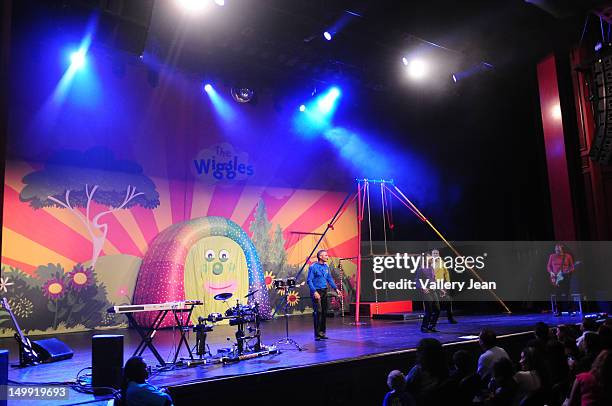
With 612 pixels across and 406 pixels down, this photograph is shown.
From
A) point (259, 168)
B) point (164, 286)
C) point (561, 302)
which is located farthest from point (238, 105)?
point (561, 302)

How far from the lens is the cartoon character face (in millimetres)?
11562

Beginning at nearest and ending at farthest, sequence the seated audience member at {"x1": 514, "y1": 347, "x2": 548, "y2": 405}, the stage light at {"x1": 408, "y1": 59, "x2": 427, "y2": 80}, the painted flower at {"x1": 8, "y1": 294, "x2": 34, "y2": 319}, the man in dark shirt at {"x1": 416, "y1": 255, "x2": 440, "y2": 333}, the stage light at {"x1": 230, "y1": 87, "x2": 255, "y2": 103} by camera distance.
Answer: the seated audience member at {"x1": 514, "y1": 347, "x2": 548, "y2": 405} → the man in dark shirt at {"x1": 416, "y1": 255, "x2": 440, "y2": 333} → the painted flower at {"x1": 8, "y1": 294, "x2": 34, "y2": 319} → the stage light at {"x1": 408, "y1": 59, "x2": 427, "y2": 80} → the stage light at {"x1": 230, "y1": 87, "x2": 255, "y2": 103}

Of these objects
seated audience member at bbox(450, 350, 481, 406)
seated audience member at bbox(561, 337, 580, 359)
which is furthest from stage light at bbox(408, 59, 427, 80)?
seated audience member at bbox(450, 350, 481, 406)

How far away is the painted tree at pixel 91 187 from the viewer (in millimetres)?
10289

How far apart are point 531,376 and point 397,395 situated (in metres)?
1.32

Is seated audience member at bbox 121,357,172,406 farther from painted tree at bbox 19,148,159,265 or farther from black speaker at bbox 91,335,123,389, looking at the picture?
painted tree at bbox 19,148,159,265

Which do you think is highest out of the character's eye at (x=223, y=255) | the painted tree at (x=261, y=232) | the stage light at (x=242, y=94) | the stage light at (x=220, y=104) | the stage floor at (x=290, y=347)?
the stage light at (x=242, y=94)

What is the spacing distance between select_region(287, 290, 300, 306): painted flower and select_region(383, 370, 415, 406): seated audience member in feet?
31.1

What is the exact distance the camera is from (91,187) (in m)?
10.9

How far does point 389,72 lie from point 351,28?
2.42 metres

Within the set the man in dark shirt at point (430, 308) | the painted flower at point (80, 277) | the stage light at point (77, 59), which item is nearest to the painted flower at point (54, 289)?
the painted flower at point (80, 277)

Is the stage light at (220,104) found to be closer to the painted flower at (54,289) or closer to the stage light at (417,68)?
the stage light at (417,68)

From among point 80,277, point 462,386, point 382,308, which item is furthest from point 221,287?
point 462,386

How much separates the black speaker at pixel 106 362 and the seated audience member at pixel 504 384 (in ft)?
12.1
